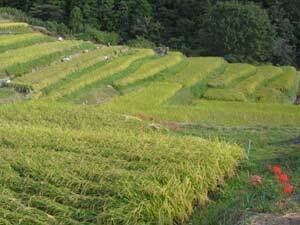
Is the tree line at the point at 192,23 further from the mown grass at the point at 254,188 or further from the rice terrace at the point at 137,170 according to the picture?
the mown grass at the point at 254,188

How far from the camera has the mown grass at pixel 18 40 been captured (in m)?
40.1

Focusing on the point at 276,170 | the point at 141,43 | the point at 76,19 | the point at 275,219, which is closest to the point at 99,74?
the point at 276,170

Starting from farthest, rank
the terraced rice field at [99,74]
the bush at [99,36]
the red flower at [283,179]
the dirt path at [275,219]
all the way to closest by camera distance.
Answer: the bush at [99,36] < the terraced rice field at [99,74] < the red flower at [283,179] < the dirt path at [275,219]

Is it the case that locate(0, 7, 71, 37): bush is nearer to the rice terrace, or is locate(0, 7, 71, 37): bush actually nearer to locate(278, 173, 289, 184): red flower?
the rice terrace

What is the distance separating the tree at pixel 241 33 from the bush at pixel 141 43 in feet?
20.8

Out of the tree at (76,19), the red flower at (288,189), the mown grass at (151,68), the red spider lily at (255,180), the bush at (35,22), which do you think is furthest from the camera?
the tree at (76,19)

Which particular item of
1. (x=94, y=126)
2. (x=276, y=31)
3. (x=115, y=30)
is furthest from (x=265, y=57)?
(x=94, y=126)

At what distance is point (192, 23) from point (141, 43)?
10.7 metres

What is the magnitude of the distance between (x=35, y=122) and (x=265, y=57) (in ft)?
155

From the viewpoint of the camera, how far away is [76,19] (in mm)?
68875

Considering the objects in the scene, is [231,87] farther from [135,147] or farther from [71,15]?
[71,15]

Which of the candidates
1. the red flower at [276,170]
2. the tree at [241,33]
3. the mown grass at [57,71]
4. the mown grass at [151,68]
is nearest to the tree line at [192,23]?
the tree at [241,33]

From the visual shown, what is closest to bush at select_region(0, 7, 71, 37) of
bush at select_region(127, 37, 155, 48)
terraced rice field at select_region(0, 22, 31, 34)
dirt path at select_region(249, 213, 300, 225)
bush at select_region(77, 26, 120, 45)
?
bush at select_region(77, 26, 120, 45)

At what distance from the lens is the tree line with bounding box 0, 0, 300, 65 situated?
6134 centimetres
